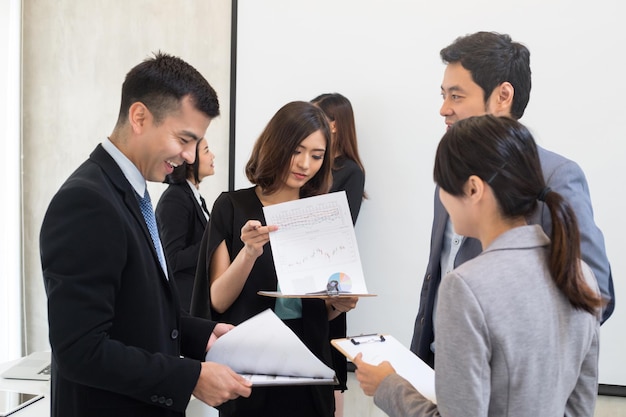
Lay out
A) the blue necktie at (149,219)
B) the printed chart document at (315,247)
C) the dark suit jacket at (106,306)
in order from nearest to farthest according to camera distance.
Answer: the dark suit jacket at (106,306)
the blue necktie at (149,219)
the printed chart document at (315,247)

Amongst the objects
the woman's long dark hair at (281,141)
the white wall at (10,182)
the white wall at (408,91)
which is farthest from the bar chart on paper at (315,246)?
the white wall at (10,182)

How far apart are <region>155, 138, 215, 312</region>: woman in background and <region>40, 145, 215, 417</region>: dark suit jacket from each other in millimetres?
1302

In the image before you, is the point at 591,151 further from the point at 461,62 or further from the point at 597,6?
the point at 461,62

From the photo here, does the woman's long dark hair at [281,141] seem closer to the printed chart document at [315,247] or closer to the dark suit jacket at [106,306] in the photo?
the printed chart document at [315,247]

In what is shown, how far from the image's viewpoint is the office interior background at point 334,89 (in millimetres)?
2596

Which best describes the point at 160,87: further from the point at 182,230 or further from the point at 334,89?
the point at 334,89

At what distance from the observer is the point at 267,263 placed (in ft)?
6.26

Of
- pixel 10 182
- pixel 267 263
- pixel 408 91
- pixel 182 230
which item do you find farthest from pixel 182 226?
pixel 10 182

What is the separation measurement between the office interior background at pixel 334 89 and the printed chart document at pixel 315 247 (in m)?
1.12

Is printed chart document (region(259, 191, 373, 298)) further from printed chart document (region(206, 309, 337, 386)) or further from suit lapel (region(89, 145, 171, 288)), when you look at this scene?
suit lapel (region(89, 145, 171, 288))

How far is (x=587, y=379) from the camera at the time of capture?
3.70 ft

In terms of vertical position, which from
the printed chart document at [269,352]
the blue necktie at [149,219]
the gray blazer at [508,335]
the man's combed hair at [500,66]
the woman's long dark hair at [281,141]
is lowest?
the printed chart document at [269,352]

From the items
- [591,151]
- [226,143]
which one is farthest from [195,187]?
[591,151]

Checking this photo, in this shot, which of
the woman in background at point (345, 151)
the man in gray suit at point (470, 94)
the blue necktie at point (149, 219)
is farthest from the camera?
the woman in background at point (345, 151)
